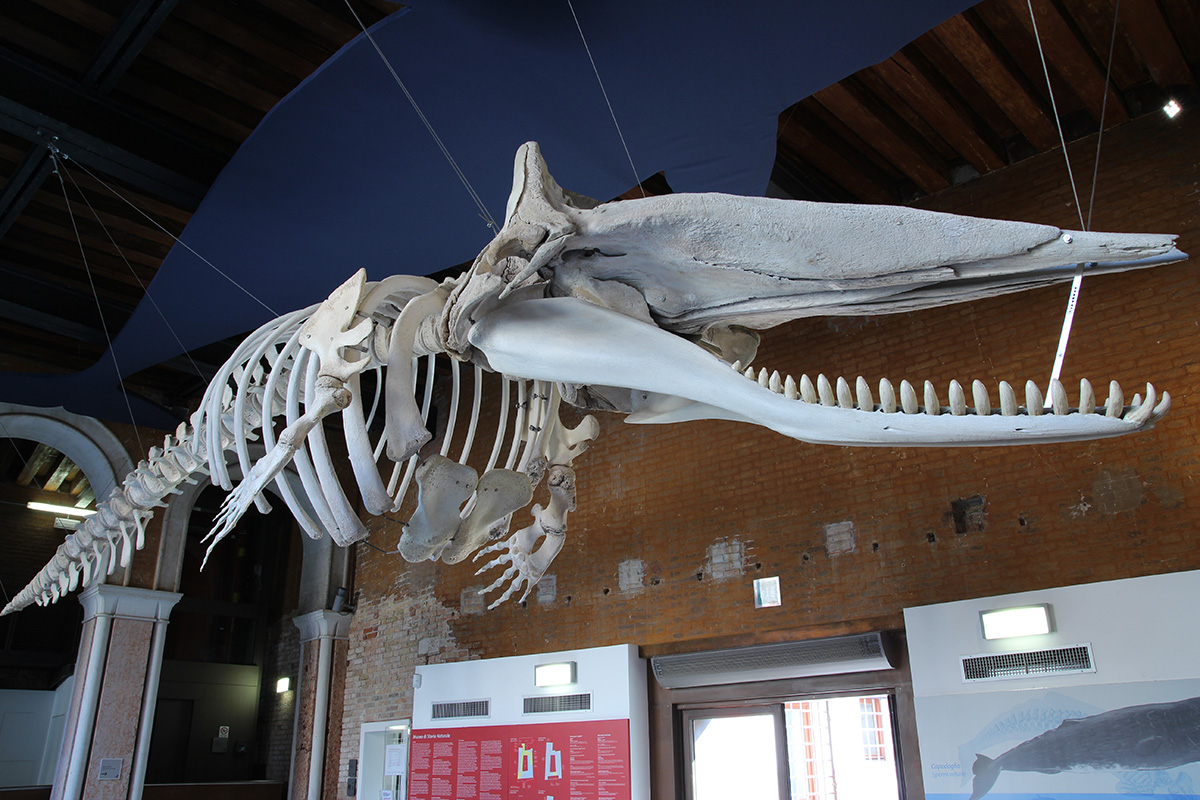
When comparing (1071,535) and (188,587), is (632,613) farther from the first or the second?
(188,587)

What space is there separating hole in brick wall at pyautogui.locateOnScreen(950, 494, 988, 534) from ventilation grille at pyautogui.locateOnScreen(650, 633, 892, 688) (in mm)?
858

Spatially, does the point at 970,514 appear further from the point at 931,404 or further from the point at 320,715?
the point at 320,715

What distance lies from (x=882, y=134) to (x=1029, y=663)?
352 centimetres

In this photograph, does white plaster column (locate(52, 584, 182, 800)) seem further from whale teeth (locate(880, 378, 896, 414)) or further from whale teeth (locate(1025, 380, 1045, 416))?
whale teeth (locate(1025, 380, 1045, 416))

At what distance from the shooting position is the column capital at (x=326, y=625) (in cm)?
915

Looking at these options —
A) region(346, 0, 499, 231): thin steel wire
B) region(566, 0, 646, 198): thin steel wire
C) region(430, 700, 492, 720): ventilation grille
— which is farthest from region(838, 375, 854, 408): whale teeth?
region(430, 700, 492, 720): ventilation grille

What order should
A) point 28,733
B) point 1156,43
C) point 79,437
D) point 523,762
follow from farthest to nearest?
point 28,733
point 79,437
point 523,762
point 1156,43

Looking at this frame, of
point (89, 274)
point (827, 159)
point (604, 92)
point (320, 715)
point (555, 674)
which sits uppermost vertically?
point (827, 159)

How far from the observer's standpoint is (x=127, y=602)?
7.83 metres

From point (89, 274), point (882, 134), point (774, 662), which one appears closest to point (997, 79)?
Result: point (882, 134)

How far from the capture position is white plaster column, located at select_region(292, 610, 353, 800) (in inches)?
338

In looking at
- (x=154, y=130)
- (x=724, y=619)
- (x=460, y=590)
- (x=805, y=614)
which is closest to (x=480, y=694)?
(x=460, y=590)

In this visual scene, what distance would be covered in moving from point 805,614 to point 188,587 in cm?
948

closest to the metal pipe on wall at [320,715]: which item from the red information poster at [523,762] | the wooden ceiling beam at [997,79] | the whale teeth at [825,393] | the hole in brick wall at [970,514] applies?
the red information poster at [523,762]
